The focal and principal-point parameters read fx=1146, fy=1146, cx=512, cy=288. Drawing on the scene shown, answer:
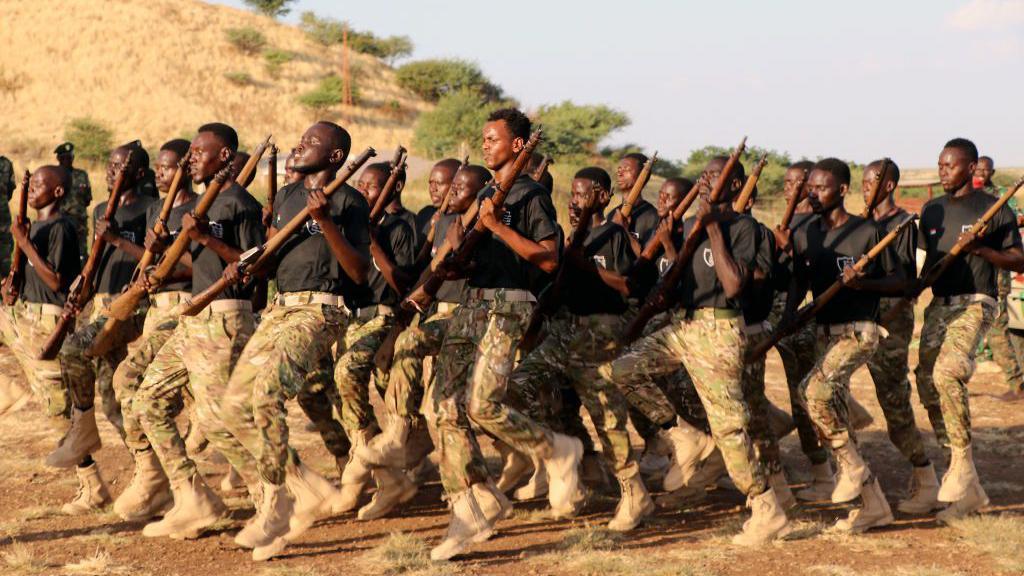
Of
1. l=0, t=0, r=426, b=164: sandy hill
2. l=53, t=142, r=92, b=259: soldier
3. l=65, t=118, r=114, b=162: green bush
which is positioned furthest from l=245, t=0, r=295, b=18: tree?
l=53, t=142, r=92, b=259: soldier

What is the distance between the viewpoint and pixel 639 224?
324 inches

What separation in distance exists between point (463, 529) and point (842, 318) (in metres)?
2.61

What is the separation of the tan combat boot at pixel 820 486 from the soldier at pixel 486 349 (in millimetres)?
2669

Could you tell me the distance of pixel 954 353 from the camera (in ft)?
23.5

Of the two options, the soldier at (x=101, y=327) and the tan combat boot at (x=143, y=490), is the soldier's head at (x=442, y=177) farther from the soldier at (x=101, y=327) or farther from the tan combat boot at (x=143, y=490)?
the tan combat boot at (x=143, y=490)

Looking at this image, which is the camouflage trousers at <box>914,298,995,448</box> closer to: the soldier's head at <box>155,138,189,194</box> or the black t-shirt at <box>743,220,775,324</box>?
the black t-shirt at <box>743,220,775,324</box>

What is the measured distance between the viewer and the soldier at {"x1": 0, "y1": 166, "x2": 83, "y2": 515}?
7.49 metres

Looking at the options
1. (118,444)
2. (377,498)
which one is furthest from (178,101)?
(377,498)

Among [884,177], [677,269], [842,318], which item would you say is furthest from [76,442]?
[884,177]

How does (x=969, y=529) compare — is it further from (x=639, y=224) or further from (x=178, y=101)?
(x=178, y=101)

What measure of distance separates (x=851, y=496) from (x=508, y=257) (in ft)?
Result: 8.08

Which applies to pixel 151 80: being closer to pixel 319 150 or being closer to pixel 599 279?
pixel 599 279

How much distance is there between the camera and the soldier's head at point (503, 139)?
6.11m

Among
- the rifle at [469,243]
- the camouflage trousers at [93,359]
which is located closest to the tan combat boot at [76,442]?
the camouflage trousers at [93,359]
